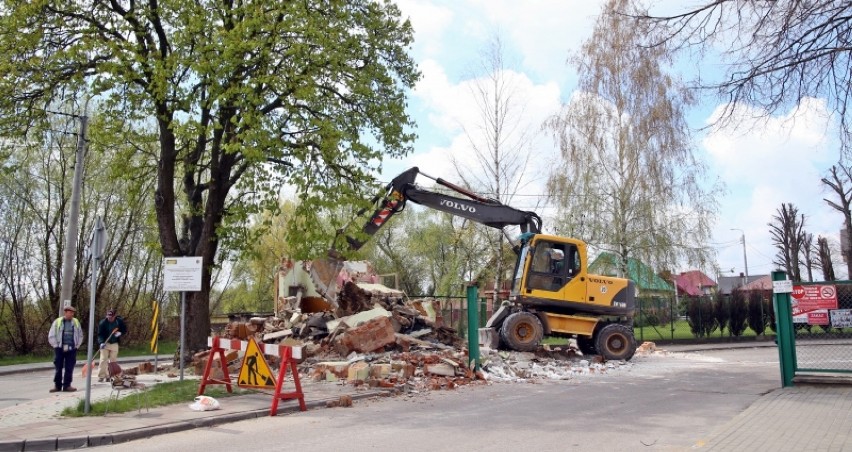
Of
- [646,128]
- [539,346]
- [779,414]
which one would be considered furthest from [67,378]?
[646,128]

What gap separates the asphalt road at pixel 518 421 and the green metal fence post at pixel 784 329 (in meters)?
0.71

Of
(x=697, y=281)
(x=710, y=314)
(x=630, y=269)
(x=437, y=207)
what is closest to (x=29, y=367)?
(x=437, y=207)

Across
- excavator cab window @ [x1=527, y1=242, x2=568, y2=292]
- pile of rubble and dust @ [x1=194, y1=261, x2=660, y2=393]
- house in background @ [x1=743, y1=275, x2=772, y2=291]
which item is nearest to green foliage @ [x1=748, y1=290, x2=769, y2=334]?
house in background @ [x1=743, y1=275, x2=772, y2=291]

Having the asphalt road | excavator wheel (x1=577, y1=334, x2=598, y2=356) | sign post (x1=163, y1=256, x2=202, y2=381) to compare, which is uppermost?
sign post (x1=163, y1=256, x2=202, y2=381)

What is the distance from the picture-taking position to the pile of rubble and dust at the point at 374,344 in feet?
48.5

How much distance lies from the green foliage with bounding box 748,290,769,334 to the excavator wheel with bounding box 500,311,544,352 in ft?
55.0

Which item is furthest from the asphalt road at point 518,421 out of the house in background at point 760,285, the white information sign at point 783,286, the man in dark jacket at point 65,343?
the house in background at point 760,285

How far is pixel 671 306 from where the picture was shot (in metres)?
31.0

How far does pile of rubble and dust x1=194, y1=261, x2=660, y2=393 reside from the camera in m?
14.8

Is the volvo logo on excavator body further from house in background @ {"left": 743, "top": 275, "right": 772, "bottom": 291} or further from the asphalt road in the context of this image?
house in background @ {"left": 743, "top": 275, "right": 772, "bottom": 291}

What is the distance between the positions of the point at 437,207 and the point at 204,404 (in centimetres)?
→ 1009

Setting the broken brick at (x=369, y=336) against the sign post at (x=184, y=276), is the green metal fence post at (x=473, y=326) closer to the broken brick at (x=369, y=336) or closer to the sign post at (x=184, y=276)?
the broken brick at (x=369, y=336)

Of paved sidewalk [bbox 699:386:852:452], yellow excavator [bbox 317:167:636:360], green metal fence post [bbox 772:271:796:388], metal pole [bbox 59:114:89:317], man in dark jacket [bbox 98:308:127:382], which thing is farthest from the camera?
metal pole [bbox 59:114:89:317]

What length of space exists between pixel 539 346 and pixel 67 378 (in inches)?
458
